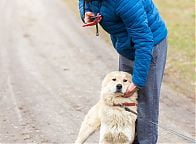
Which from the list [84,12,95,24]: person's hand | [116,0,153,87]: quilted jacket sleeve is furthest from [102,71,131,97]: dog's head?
[84,12,95,24]: person's hand

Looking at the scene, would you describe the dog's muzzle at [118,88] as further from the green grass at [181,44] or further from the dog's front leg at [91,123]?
the green grass at [181,44]

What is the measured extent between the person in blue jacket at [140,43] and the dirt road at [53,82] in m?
1.72

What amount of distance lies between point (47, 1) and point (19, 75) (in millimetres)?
12664

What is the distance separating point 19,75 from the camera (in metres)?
10.8

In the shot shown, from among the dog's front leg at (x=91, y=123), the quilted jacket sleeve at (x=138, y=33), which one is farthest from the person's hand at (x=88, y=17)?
the dog's front leg at (x=91, y=123)

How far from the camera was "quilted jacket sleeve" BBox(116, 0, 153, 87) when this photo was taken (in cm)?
464

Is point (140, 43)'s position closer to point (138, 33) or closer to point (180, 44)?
point (138, 33)

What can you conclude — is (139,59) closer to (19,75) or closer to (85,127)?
(85,127)

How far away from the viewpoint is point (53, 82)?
1029cm

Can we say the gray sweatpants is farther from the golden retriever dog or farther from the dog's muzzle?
the dog's muzzle

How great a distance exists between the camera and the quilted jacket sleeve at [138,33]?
4.64 meters

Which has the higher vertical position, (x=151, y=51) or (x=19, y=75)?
(x=151, y=51)

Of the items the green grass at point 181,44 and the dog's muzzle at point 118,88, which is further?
the green grass at point 181,44

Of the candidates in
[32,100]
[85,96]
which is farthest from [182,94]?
[32,100]
